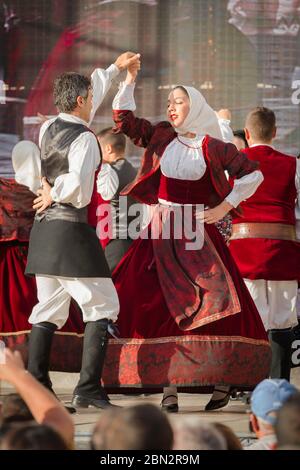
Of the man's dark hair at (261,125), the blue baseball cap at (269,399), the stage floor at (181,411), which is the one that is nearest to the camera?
the blue baseball cap at (269,399)

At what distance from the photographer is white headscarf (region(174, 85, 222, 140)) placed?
22.0 feet

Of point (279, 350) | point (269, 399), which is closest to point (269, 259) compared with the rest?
point (279, 350)

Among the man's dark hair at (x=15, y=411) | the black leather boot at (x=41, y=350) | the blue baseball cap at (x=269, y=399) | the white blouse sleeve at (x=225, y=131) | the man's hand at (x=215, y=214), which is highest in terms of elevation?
the white blouse sleeve at (x=225, y=131)

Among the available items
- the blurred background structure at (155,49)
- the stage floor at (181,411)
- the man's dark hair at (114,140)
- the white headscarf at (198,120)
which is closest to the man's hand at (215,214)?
the white headscarf at (198,120)

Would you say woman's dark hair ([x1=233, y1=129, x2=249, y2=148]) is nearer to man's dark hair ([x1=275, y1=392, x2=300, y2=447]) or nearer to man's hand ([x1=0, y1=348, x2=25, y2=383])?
man's hand ([x1=0, y1=348, x2=25, y2=383])

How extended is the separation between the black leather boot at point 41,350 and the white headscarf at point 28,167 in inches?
46.3

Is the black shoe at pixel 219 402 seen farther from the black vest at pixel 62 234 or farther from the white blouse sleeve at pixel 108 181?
the white blouse sleeve at pixel 108 181

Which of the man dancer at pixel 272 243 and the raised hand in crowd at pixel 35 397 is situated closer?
the raised hand in crowd at pixel 35 397

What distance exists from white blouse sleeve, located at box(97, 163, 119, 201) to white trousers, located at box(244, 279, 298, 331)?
1.14 m

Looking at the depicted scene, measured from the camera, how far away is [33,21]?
8867mm

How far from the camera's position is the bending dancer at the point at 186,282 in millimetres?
6516

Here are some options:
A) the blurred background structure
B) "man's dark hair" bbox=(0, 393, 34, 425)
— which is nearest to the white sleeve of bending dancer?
"man's dark hair" bbox=(0, 393, 34, 425)
